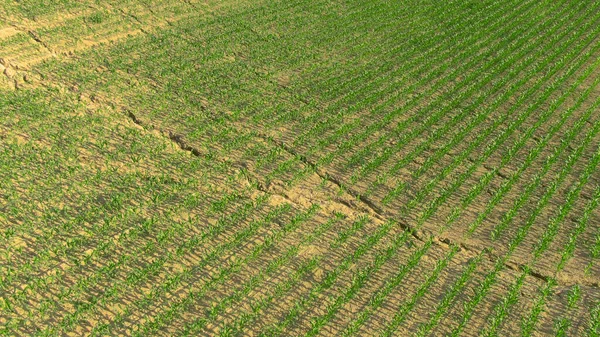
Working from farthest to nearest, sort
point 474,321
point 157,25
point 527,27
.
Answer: point 527,27 < point 157,25 < point 474,321

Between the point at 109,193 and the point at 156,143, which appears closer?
the point at 109,193

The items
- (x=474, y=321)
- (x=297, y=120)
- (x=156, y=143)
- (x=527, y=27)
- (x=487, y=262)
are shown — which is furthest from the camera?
(x=527, y=27)

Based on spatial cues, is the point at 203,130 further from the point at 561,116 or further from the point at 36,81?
the point at 561,116

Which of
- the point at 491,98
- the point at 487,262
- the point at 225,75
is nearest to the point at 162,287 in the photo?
the point at 487,262

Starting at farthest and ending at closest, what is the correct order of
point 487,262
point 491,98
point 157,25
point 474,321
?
point 157,25
point 491,98
point 487,262
point 474,321

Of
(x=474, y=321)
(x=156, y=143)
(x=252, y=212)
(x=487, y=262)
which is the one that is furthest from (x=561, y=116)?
(x=156, y=143)

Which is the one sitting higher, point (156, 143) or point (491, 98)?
point (491, 98)

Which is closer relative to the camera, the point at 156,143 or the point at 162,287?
the point at 162,287

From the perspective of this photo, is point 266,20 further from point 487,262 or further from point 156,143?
point 487,262

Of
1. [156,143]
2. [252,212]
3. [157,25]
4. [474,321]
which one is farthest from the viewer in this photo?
[157,25]

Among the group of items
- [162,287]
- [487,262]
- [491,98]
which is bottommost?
[162,287]
